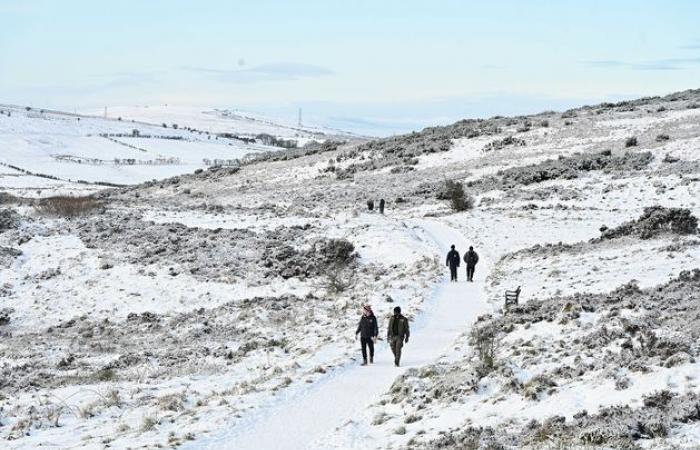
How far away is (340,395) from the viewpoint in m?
15.4

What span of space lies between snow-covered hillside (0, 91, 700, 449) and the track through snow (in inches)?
2.7

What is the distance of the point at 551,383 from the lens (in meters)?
12.8

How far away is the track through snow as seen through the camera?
12.8 meters

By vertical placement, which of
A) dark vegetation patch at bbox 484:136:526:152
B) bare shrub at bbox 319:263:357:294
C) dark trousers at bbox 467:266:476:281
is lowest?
bare shrub at bbox 319:263:357:294

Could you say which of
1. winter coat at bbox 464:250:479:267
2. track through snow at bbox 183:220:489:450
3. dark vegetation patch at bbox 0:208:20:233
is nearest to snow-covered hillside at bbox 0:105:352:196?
dark vegetation patch at bbox 0:208:20:233

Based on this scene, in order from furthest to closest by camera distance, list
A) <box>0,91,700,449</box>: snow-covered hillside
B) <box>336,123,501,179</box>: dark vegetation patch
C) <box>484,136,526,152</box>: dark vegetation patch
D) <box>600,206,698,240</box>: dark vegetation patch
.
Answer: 1. <box>336,123,501,179</box>: dark vegetation patch
2. <box>484,136,526,152</box>: dark vegetation patch
3. <box>600,206,698,240</box>: dark vegetation patch
4. <box>0,91,700,449</box>: snow-covered hillside

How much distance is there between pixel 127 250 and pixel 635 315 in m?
28.4

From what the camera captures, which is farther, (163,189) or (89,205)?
(163,189)

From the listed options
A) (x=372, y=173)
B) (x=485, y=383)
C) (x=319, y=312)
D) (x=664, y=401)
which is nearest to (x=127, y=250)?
(x=319, y=312)

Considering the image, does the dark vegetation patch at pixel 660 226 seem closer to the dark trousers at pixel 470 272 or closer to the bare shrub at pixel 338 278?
the dark trousers at pixel 470 272

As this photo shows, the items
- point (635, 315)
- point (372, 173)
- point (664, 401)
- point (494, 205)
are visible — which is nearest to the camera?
point (664, 401)

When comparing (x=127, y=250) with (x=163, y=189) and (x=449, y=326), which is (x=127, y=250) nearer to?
(x=449, y=326)

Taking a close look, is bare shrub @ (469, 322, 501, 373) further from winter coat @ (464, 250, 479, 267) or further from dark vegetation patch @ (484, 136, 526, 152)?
dark vegetation patch @ (484, 136, 526, 152)

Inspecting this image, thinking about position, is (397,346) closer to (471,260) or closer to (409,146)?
(471,260)
